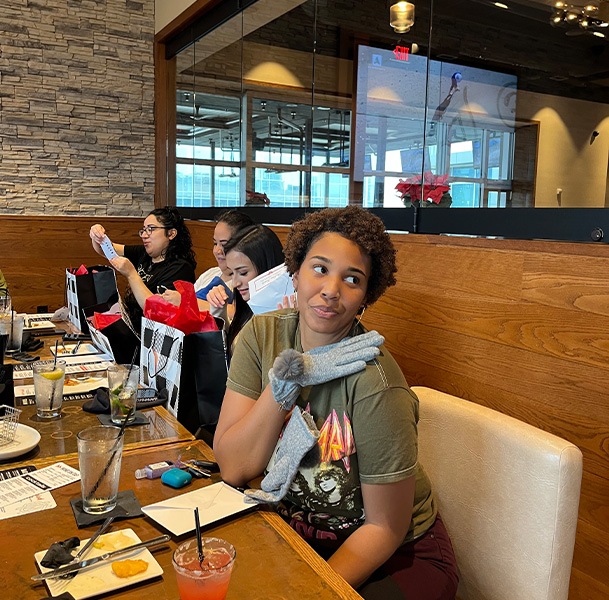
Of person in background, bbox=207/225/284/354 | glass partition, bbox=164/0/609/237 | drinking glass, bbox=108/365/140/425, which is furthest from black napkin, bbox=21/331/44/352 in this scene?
glass partition, bbox=164/0/609/237

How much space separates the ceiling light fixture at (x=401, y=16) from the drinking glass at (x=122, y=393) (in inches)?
65.1

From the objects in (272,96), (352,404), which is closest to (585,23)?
(352,404)

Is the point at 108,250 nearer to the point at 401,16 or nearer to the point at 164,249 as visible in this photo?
the point at 164,249

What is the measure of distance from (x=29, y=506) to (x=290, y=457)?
0.46 metres

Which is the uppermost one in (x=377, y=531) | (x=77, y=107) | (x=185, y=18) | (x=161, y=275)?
(x=185, y=18)

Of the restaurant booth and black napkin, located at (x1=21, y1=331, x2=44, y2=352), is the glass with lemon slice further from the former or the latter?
black napkin, located at (x1=21, y1=331, x2=44, y2=352)

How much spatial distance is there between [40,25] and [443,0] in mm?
3356

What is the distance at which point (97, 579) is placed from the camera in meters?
0.84

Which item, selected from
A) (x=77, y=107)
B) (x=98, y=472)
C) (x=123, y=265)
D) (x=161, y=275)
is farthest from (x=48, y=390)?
(x=77, y=107)

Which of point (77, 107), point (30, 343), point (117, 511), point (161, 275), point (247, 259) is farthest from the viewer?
point (77, 107)

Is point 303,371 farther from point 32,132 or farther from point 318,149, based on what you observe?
point 32,132

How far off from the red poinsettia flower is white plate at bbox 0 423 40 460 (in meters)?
1.48

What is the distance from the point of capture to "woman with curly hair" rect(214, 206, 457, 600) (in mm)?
1117

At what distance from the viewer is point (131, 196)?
15.7ft
